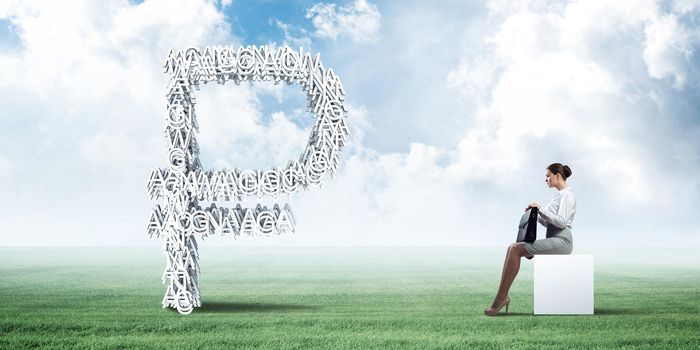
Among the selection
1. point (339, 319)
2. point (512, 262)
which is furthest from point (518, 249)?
point (339, 319)

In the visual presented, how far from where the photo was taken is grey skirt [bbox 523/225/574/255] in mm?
9970

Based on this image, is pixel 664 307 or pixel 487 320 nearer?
pixel 487 320

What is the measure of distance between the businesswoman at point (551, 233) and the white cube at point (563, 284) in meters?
0.20

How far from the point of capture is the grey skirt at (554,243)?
9.97 m

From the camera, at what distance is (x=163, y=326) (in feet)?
30.9

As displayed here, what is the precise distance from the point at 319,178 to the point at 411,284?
21.1ft

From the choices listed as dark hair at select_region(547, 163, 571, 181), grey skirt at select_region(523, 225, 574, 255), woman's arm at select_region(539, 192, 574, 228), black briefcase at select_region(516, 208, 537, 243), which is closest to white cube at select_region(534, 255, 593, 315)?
Answer: grey skirt at select_region(523, 225, 574, 255)

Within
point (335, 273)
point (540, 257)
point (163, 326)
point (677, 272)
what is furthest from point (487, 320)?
point (677, 272)

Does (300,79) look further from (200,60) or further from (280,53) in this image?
(200,60)

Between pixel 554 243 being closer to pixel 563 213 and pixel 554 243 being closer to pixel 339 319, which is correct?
pixel 563 213

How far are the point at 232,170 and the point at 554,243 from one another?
4.78 metres

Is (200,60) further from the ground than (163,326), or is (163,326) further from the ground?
(200,60)

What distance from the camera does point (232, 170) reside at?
35.8 ft

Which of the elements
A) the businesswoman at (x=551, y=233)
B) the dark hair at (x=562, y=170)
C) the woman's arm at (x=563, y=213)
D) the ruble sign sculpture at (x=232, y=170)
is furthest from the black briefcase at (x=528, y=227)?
the ruble sign sculpture at (x=232, y=170)
